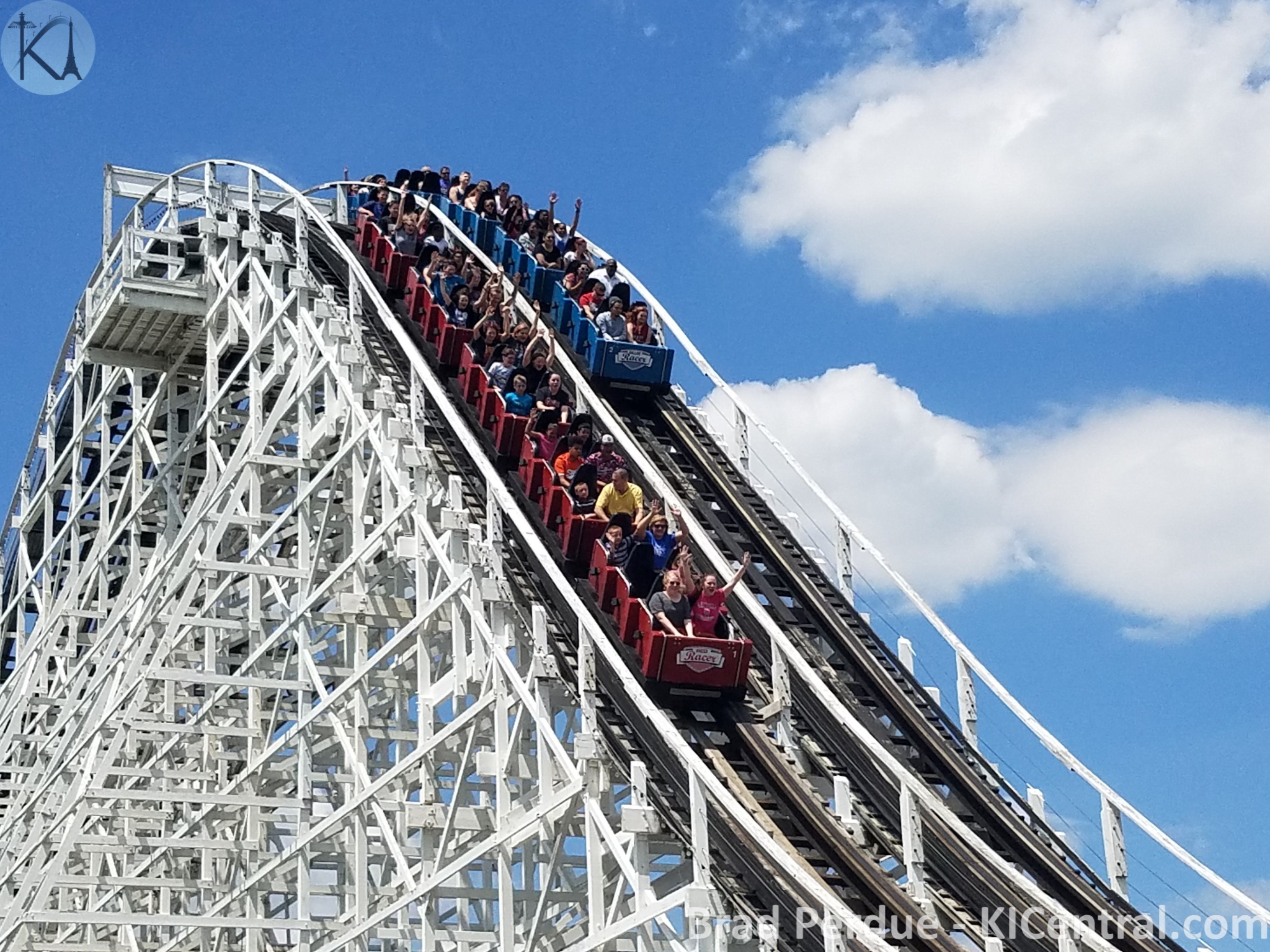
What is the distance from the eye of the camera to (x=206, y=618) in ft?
46.4

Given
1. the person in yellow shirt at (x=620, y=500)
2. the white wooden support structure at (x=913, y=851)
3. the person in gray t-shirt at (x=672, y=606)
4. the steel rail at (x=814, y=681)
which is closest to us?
the steel rail at (x=814, y=681)

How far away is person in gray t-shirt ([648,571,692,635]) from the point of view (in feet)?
35.3

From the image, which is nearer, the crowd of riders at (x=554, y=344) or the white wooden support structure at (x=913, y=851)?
the white wooden support structure at (x=913, y=851)

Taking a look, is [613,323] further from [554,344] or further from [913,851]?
[913,851]

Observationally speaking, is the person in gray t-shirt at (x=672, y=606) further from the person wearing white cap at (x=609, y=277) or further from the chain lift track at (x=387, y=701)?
the person wearing white cap at (x=609, y=277)

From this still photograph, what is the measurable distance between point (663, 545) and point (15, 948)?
17.7 ft

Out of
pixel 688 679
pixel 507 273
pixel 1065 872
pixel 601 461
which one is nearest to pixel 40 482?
pixel 507 273

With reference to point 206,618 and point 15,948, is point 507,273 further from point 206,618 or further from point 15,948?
point 15,948

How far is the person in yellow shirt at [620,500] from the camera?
477 inches

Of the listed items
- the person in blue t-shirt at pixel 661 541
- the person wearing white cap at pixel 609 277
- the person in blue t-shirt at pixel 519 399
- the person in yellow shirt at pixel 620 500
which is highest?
the person wearing white cap at pixel 609 277

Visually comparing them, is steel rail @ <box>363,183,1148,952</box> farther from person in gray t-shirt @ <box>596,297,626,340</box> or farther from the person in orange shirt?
the person in orange shirt

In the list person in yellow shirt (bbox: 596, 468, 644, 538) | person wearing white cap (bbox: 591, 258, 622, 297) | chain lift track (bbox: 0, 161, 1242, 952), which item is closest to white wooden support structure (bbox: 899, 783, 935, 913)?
chain lift track (bbox: 0, 161, 1242, 952)

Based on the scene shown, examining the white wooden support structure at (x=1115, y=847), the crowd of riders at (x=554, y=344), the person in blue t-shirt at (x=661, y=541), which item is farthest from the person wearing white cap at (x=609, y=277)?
the white wooden support structure at (x=1115, y=847)

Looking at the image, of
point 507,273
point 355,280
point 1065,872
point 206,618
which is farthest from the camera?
point 507,273
